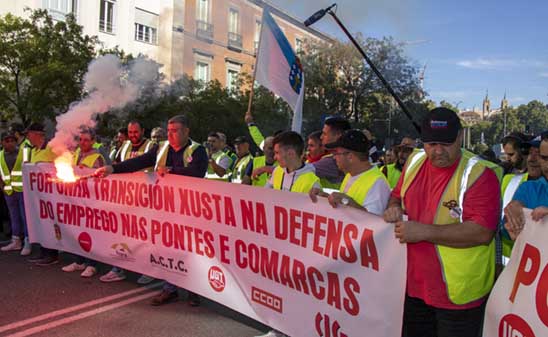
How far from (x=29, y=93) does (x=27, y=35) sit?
2.37 meters

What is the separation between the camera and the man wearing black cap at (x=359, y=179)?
3.34m

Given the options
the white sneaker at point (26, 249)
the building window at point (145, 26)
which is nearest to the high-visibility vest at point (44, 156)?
the white sneaker at point (26, 249)

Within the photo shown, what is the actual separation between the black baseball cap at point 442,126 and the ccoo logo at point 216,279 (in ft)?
8.14

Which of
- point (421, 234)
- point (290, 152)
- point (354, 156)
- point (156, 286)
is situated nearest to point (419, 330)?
point (421, 234)

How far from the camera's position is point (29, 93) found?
17.6 m

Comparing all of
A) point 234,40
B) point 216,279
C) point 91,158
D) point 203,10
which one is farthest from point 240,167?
point 234,40

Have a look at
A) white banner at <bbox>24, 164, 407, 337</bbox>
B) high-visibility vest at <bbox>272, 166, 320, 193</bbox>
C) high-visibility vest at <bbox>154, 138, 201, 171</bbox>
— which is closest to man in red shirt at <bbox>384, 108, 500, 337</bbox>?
white banner at <bbox>24, 164, 407, 337</bbox>

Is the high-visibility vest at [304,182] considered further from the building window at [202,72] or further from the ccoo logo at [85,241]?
the building window at [202,72]

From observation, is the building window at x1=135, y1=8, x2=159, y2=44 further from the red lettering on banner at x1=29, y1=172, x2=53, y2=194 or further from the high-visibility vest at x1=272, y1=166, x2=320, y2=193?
the high-visibility vest at x1=272, y1=166, x2=320, y2=193

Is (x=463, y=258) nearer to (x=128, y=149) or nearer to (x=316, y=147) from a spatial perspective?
(x=316, y=147)

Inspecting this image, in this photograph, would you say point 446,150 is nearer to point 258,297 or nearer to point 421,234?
point 421,234

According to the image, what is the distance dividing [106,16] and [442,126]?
2816 centimetres

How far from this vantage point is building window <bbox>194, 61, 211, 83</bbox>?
25.1m

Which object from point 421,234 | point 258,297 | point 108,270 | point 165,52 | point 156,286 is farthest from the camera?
point 165,52
